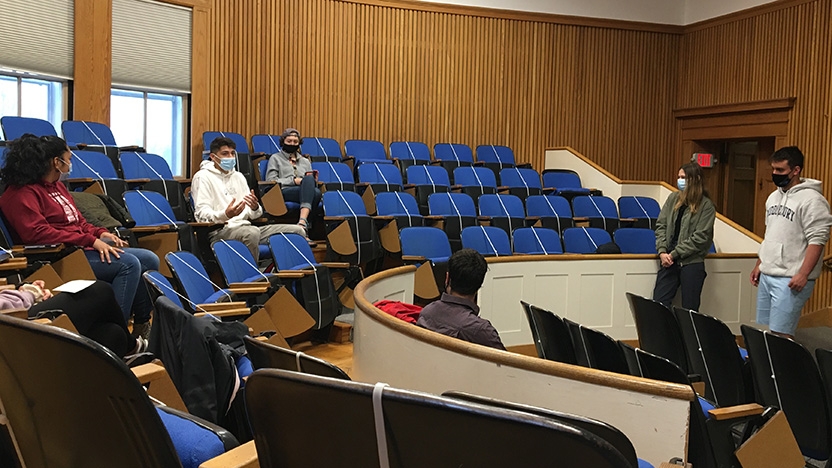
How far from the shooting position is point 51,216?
2930 millimetres

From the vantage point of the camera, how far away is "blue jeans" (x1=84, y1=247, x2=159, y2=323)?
2.88 meters

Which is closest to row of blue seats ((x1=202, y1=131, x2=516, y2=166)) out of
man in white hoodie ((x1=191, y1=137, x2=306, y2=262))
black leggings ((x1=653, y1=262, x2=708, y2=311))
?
man in white hoodie ((x1=191, y1=137, x2=306, y2=262))

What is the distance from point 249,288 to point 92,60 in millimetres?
3331

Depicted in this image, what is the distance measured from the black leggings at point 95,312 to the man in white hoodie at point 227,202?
1.76 m

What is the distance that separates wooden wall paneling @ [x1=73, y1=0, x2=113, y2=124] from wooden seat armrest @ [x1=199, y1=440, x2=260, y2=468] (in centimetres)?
500

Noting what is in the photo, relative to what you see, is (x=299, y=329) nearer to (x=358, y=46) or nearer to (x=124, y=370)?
(x=124, y=370)

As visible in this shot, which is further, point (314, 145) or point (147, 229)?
point (314, 145)

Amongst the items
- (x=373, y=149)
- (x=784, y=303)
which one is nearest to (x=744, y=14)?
(x=373, y=149)

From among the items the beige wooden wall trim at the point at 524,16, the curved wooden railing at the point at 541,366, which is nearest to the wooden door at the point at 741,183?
the beige wooden wall trim at the point at 524,16

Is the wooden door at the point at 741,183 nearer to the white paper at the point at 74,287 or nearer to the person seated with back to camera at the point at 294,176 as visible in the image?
the person seated with back to camera at the point at 294,176

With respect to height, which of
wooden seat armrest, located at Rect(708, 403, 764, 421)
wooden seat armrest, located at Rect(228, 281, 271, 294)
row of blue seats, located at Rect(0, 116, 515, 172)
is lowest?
wooden seat armrest, located at Rect(708, 403, 764, 421)

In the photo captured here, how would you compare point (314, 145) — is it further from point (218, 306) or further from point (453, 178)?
point (218, 306)

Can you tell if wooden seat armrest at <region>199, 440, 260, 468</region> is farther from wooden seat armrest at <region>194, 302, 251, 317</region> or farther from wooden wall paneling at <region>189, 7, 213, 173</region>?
wooden wall paneling at <region>189, 7, 213, 173</region>

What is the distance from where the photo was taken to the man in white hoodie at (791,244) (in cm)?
305
